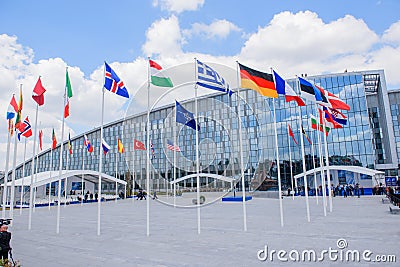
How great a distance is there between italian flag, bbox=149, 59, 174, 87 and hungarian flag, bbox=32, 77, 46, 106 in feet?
19.3

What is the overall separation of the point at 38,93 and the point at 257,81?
10169 mm

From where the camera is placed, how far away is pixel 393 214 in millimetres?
15305

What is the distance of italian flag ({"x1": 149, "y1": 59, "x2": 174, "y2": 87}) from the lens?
11805mm

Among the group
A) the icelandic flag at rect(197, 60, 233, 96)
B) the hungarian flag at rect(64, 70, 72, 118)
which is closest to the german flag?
the icelandic flag at rect(197, 60, 233, 96)

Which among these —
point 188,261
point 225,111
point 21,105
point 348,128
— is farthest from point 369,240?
point 348,128

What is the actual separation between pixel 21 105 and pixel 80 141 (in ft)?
243

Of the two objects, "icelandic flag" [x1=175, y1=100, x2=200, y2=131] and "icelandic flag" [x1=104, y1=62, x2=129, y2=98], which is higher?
"icelandic flag" [x1=104, y1=62, x2=129, y2=98]

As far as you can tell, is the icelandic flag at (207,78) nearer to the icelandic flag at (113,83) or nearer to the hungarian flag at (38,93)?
the icelandic flag at (113,83)

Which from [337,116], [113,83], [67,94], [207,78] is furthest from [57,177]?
[337,116]

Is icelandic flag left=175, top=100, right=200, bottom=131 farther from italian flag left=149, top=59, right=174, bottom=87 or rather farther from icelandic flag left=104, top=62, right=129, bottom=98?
icelandic flag left=104, top=62, right=129, bottom=98

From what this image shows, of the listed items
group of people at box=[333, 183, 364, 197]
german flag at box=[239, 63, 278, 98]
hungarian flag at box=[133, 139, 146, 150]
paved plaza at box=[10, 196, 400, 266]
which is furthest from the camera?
group of people at box=[333, 183, 364, 197]

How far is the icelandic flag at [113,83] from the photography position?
39.9 ft

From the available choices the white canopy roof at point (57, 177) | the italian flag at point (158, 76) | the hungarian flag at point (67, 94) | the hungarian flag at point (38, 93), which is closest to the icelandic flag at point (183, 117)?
the italian flag at point (158, 76)

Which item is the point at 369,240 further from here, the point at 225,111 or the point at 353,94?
the point at 353,94
